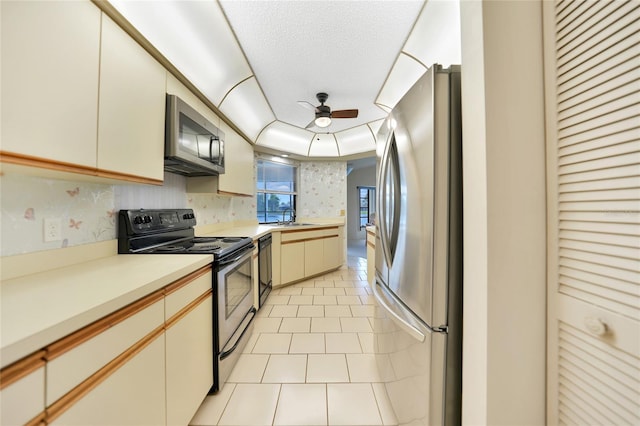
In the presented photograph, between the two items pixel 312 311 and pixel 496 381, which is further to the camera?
pixel 312 311

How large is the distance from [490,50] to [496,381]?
106 centimetres

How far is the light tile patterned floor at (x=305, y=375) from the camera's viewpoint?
1317 mm

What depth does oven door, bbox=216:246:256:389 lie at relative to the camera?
4.81ft

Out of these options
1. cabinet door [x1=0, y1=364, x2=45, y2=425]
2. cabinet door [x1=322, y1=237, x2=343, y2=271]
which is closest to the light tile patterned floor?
cabinet door [x1=0, y1=364, x2=45, y2=425]

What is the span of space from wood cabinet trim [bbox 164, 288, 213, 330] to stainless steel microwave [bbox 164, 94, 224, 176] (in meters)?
0.91

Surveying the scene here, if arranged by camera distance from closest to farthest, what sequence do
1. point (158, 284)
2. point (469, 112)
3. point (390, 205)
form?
point (469, 112), point (158, 284), point (390, 205)

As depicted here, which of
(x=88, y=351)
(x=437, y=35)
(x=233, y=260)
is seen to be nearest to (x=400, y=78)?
(x=437, y=35)

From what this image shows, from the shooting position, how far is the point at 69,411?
619 millimetres

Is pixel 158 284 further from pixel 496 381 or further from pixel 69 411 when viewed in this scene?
pixel 496 381

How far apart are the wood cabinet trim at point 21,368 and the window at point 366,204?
783 centimetres

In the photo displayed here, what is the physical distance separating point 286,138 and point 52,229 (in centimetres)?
329

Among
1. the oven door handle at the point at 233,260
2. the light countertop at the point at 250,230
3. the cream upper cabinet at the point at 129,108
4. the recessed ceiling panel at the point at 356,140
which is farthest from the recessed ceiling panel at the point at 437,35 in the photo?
the light countertop at the point at 250,230

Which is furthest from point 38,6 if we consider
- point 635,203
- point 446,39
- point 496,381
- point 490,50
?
point 446,39

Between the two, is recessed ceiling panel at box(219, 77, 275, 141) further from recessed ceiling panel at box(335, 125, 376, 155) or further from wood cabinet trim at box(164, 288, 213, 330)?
wood cabinet trim at box(164, 288, 213, 330)
